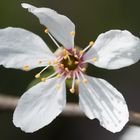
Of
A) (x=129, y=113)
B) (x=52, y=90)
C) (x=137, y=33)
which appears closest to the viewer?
(x=129, y=113)

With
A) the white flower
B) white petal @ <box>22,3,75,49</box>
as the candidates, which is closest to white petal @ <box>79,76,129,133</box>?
the white flower

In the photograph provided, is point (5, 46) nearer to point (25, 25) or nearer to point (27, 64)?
point (27, 64)

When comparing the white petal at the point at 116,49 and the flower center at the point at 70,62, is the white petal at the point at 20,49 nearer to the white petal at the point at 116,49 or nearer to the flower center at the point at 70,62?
the flower center at the point at 70,62

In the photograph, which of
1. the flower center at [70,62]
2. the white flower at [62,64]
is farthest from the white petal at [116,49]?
the flower center at [70,62]

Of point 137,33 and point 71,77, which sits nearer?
point 71,77

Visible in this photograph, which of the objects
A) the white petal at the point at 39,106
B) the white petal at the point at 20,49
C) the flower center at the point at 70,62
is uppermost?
the white petal at the point at 20,49

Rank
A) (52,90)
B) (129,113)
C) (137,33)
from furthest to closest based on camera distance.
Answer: (137,33)
(52,90)
(129,113)

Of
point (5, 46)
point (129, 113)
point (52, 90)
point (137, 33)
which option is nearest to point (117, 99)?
point (129, 113)
